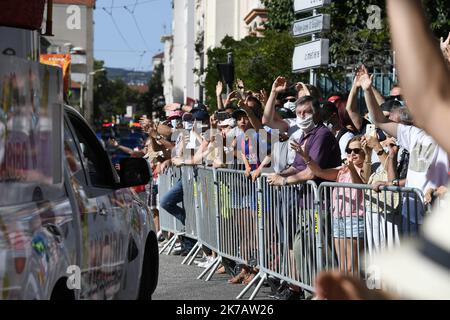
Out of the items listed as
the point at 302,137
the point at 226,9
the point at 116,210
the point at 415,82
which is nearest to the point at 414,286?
the point at 415,82

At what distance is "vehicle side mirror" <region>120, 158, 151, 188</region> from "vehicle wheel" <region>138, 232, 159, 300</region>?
2.63 ft

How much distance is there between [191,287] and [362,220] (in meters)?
3.50

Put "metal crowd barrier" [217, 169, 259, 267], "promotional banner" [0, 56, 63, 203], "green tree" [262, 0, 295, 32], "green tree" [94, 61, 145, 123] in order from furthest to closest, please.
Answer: "green tree" [94, 61, 145, 123]
"green tree" [262, 0, 295, 32]
"metal crowd barrier" [217, 169, 259, 267]
"promotional banner" [0, 56, 63, 203]

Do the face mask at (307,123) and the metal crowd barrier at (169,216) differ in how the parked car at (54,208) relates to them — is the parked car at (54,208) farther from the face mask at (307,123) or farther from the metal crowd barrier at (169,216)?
the metal crowd barrier at (169,216)

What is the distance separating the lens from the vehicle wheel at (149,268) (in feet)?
22.4

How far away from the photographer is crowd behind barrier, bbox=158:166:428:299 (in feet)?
23.6

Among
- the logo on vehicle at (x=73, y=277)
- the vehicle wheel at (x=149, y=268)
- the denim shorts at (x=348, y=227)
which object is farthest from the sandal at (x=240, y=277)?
the logo on vehicle at (x=73, y=277)

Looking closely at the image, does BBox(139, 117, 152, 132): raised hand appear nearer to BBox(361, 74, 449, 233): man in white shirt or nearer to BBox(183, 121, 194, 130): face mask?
BBox(183, 121, 194, 130): face mask

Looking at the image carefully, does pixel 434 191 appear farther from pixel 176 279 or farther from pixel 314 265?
pixel 176 279

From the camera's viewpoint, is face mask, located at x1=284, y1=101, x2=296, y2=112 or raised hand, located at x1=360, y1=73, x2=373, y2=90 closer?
raised hand, located at x1=360, y1=73, x2=373, y2=90

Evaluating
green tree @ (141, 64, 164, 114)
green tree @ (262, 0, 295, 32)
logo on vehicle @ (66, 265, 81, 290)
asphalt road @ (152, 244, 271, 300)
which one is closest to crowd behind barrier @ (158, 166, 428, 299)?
asphalt road @ (152, 244, 271, 300)

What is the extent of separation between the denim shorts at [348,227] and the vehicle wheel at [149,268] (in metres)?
1.49

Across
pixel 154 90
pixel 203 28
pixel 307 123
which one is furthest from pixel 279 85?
Answer: pixel 154 90

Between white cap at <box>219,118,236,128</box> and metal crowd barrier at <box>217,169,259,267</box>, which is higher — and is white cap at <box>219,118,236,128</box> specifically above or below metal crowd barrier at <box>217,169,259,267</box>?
above
